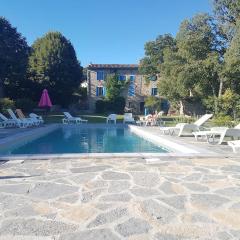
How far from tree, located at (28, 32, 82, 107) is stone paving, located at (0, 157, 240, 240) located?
29.4 meters

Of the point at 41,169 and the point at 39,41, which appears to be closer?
the point at 41,169


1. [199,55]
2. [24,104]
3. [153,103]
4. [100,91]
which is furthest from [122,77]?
[199,55]

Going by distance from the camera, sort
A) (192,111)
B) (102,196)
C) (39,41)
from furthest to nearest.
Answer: (39,41) < (192,111) < (102,196)

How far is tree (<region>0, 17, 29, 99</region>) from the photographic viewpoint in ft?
99.5

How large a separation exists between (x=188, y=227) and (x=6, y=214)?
2274mm

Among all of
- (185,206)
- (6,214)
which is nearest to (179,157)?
(185,206)

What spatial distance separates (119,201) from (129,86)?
35.4m

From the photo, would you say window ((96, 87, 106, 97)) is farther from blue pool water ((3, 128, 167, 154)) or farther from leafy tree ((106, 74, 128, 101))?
blue pool water ((3, 128, 167, 154))

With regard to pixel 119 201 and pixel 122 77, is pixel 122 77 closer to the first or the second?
pixel 122 77

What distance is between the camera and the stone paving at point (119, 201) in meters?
3.63

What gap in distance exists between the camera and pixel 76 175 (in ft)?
19.9

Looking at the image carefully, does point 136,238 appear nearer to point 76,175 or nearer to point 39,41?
point 76,175

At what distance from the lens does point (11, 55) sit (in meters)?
30.8

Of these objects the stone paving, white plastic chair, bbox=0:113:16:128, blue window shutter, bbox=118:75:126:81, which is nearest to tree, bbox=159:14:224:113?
blue window shutter, bbox=118:75:126:81
